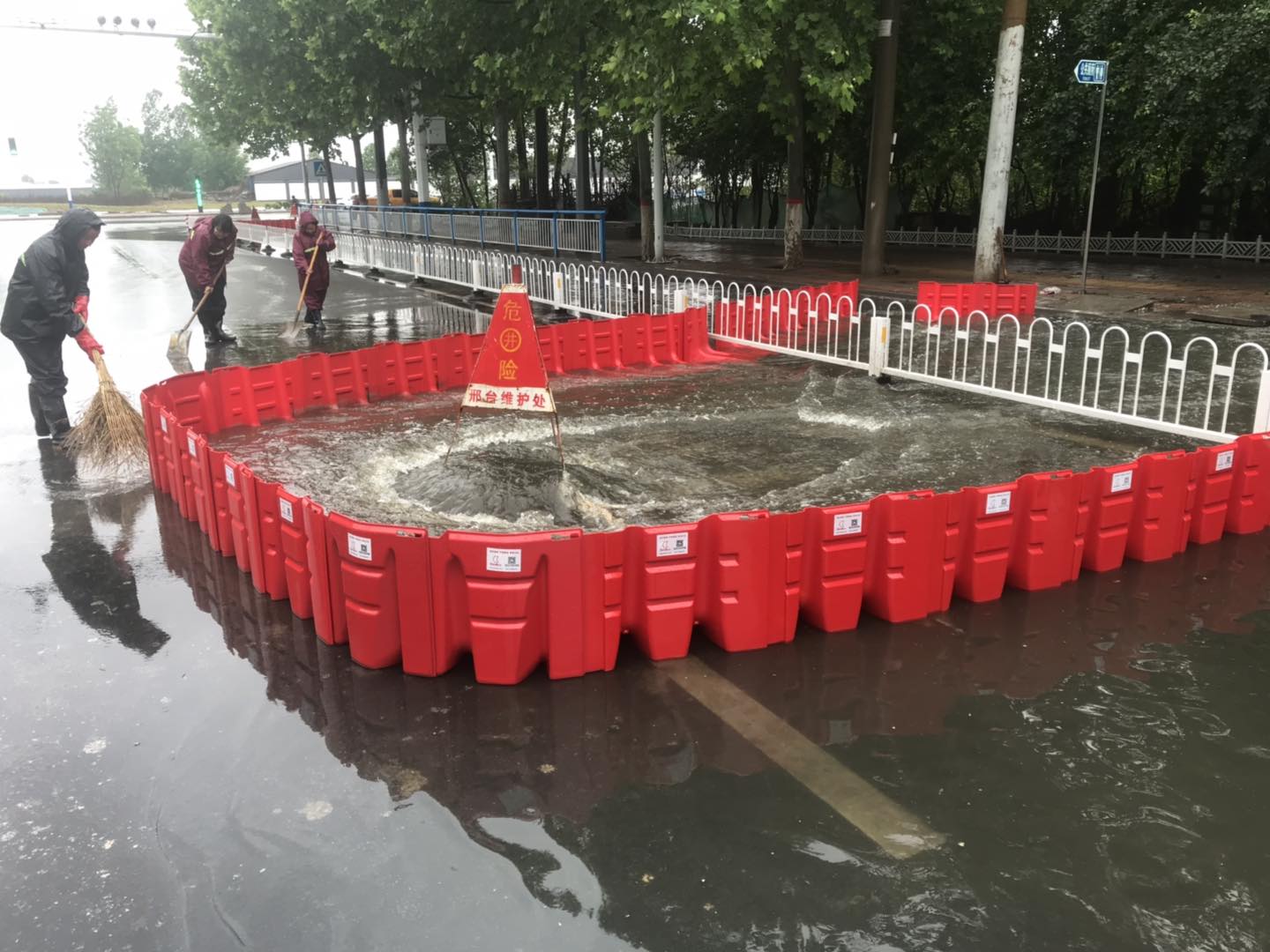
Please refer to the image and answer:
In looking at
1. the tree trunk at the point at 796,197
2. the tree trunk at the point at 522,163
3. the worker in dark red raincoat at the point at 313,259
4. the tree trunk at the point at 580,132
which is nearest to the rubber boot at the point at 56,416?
the worker in dark red raincoat at the point at 313,259

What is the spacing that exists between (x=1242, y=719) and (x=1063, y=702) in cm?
68

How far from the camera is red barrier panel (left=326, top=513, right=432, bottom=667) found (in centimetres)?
425

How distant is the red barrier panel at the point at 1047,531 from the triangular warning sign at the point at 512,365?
3.04 meters

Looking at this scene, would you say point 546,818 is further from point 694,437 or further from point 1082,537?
point 694,437

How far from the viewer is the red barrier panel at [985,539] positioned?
5016 millimetres

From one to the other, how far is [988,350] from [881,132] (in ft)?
27.7

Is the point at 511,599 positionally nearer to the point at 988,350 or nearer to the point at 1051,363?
the point at 1051,363

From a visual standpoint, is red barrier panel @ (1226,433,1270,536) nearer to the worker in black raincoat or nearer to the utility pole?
the worker in black raincoat

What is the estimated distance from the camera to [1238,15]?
61.2 feet

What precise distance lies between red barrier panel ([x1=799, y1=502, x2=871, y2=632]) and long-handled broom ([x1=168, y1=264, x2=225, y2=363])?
931 centimetres

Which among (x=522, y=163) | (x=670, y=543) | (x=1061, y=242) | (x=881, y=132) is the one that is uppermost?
(x=522, y=163)

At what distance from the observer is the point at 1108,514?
544 centimetres

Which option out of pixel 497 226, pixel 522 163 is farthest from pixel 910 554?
pixel 522 163

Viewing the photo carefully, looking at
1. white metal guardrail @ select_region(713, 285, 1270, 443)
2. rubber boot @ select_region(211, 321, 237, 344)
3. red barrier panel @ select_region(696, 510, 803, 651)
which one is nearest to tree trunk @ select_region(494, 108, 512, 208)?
rubber boot @ select_region(211, 321, 237, 344)
